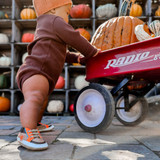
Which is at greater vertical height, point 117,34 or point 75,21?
point 75,21

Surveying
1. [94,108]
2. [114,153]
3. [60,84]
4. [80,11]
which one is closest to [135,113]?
[94,108]

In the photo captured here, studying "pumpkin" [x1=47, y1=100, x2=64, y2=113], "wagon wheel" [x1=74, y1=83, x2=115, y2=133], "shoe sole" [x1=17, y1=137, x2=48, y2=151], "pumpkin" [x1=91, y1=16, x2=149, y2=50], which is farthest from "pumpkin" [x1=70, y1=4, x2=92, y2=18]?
"shoe sole" [x1=17, y1=137, x2=48, y2=151]

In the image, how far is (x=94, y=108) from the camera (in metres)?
1.53

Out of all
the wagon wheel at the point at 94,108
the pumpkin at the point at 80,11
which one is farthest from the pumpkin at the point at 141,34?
the pumpkin at the point at 80,11

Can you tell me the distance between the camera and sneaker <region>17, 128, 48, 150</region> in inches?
38.4

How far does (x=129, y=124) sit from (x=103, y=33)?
1003mm

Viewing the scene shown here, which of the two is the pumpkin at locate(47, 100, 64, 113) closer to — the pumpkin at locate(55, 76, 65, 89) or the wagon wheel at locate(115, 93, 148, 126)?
the pumpkin at locate(55, 76, 65, 89)

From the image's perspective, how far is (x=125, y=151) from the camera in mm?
935

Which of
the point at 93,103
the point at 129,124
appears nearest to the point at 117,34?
the point at 93,103

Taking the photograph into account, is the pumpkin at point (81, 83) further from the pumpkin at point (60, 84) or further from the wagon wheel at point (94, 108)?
the wagon wheel at point (94, 108)

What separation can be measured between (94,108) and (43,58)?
0.62m

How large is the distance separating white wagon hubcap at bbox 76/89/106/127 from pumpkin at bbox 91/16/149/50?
498 mm

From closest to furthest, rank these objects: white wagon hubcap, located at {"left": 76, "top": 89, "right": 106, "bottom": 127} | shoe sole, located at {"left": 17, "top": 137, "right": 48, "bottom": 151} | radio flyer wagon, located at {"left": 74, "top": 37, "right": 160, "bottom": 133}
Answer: shoe sole, located at {"left": 17, "top": 137, "right": 48, "bottom": 151} < radio flyer wagon, located at {"left": 74, "top": 37, "right": 160, "bottom": 133} < white wagon hubcap, located at {"left": 76, "top": 89, "right": 106, "bottom": 127}

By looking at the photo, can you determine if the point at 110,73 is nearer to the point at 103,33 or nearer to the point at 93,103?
the point at 93,103
